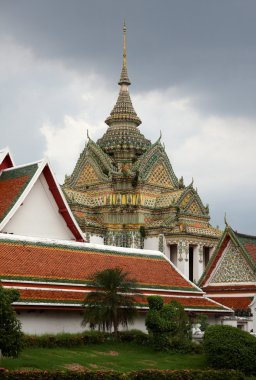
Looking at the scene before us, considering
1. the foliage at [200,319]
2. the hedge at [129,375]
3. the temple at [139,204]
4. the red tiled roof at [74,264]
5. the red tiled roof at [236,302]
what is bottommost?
the hedge at [129,375]

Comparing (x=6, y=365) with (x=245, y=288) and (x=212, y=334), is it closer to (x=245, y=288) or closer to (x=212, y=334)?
(x=212, y=334)

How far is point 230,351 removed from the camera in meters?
18.5

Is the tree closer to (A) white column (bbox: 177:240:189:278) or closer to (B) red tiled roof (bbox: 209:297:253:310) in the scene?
(B) red tiled roof (bbox: 209:297:253:310)

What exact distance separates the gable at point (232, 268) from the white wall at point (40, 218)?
6863 millimetres

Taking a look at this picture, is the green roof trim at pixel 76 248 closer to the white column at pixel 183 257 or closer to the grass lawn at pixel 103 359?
the grass lawn at pixel 103 359

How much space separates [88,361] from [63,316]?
4056mm

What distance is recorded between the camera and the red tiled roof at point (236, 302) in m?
28.7

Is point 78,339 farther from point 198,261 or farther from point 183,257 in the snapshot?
point 198,261

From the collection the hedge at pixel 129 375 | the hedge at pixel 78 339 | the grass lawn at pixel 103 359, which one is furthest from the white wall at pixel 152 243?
the hedge at pixel 129 375

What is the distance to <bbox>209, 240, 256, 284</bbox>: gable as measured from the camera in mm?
29609

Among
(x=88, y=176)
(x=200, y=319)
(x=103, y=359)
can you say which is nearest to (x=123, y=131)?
(x=88, y=176)

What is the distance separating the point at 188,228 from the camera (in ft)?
165

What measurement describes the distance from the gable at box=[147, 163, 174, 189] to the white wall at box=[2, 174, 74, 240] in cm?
2643

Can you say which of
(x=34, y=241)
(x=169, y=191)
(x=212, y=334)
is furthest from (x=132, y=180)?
(x=212, y=334)
